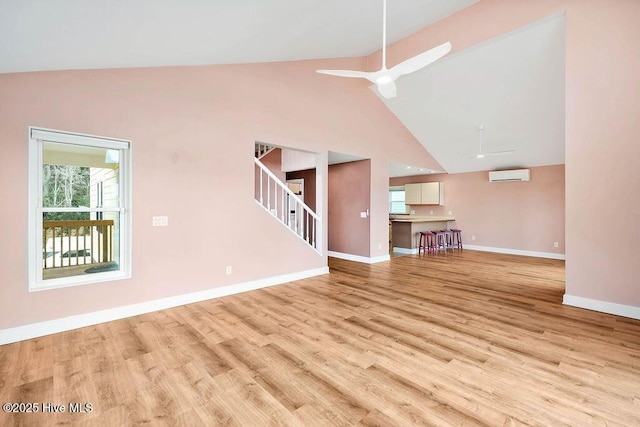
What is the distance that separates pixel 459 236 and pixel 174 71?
8575 mm

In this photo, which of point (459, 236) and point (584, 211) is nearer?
point (584, 211)

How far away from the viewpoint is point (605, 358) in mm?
2398

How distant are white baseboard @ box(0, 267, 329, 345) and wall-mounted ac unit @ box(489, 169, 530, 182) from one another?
686 cm

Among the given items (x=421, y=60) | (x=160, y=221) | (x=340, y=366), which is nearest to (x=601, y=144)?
(x=421, y=60)

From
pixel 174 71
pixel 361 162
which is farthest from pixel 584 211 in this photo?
pixel 174 71

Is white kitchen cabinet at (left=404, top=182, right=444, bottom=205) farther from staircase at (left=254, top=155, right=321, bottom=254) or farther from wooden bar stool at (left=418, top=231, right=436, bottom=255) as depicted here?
staircase at (left=254, top=155, right=321, bottom=254)

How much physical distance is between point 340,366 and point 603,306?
11.4 feet

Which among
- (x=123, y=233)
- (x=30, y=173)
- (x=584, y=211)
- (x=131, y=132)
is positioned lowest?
(x=123, y=233)

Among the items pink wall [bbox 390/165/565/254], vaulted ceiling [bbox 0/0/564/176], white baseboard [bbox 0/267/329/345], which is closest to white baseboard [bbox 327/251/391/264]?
white baseboard [bbox 0/267/329/345]

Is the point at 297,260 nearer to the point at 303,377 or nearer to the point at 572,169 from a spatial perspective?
the point at 303,377

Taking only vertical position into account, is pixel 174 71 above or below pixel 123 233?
above

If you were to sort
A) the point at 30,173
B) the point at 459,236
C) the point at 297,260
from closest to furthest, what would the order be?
the point at 30,173, the point at 297,260, the point at 459,236

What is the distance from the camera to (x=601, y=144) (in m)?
3.50

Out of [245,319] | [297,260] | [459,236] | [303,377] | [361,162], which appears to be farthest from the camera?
[459,236]
